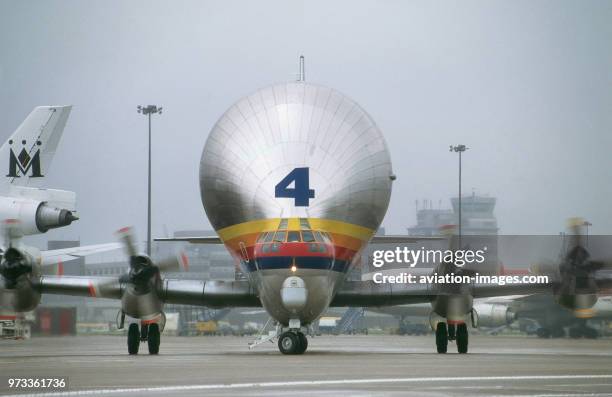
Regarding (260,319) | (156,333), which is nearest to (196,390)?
(156,333)

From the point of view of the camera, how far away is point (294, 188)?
29734mm

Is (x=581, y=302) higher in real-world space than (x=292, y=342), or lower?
higher

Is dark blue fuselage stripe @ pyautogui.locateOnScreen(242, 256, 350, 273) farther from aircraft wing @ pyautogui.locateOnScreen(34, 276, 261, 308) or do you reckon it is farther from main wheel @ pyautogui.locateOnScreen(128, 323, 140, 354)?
main wheel @ pyautogui.locateOnScreen(128, 323, 140, 354)

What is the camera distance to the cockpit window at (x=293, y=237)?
28.7 metres

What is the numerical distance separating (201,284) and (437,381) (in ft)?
52.8

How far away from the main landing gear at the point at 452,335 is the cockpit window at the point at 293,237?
6.62 m

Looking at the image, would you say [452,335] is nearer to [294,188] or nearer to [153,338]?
[294,188]

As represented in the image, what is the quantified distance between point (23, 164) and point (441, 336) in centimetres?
1741

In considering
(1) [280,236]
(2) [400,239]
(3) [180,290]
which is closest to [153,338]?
(3) [180,290]

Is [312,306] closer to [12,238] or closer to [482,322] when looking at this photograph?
[12,238]

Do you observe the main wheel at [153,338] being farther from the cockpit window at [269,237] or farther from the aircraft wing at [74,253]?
the cockpit window at [269,237]

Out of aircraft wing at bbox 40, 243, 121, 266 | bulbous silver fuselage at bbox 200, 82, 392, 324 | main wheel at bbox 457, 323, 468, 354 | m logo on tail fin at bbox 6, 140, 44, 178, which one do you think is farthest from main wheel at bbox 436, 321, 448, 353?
m logo on tail fin at bbox 6, 140, 44, 178

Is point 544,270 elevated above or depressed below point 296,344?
above

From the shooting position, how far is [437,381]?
57.5 ft
